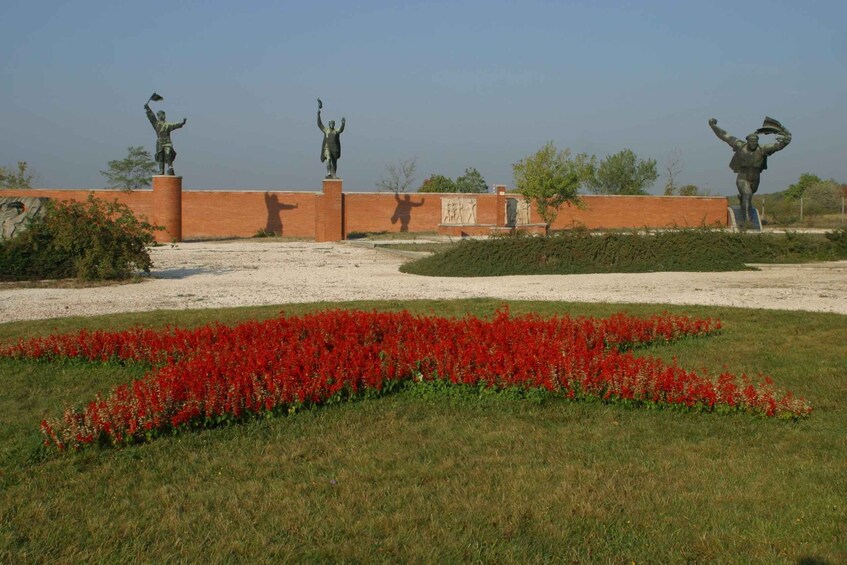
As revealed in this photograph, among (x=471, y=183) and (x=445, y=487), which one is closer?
(x=445, y=487)

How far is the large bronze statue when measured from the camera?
28812 millimetres

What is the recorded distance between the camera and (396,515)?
346cm

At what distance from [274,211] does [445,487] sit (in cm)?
3827

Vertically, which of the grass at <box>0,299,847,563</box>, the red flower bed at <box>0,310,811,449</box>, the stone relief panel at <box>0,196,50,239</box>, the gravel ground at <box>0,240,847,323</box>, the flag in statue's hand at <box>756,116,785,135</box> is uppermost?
the flag in statue's hand at <box>756,116,785,135</box>

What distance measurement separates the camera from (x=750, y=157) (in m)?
28.9

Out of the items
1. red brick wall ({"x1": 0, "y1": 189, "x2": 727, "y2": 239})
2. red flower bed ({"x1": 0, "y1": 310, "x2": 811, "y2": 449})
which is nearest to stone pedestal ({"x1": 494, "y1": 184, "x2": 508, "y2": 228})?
red brick wall ({"x1": 0, "y1": 189, "x2": 727, "y2": 239})

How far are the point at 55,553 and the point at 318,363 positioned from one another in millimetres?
2688

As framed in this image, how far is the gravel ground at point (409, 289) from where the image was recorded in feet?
35.1

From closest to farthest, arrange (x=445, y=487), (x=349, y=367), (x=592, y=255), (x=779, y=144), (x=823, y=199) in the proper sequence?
1. (x=445, y=487)
2. (x=349, y=367)
3. (x=592, y=255)
4. (x=779, y=144)
5. (x=823, y=199)

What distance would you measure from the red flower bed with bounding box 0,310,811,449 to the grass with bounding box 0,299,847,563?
16cm

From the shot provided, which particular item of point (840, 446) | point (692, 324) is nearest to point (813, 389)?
point (840, 446)

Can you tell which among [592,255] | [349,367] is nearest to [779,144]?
[592,255]

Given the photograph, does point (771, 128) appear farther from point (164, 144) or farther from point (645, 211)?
point (164, 144)

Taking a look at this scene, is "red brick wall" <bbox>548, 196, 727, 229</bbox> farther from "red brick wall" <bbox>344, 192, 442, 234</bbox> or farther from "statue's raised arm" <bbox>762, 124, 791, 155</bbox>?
"statue's raised arm" <bbox>762, 124, 791, 155</bbox>
